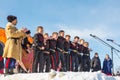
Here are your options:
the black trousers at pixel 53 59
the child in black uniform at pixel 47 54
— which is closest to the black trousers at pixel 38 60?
the child in black uniform at pixel 47 54

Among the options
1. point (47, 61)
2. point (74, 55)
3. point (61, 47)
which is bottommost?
point (47, 61)

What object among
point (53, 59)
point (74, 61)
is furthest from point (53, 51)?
point (74, 61)

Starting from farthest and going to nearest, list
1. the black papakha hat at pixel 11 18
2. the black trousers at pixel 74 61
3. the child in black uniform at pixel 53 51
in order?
the black trousers at pixel 74 61 < the child in black uniform at pixel 53 51 < the black papakha hat at pixel 11 18

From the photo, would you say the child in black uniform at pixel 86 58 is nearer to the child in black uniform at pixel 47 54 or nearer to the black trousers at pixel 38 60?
the child in black uniform at pixel 47 54

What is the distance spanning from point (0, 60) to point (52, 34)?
2059mm

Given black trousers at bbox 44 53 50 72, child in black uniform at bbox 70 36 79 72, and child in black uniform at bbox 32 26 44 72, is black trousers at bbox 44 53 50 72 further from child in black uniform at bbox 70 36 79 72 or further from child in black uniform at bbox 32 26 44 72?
child in black uniform at bbox 70 36 79 72

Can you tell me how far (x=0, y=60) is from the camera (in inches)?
496

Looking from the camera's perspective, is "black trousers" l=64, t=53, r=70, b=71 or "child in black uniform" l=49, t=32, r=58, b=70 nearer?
"child in black uniform" l=49, t=32, r=58, b=70

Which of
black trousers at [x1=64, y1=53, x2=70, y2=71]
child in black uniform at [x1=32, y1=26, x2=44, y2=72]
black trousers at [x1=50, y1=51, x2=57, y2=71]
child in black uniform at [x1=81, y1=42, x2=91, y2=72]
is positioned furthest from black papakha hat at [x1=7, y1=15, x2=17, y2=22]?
child in black uniform at [x1=81, y1=42, x2=91, y2=72]

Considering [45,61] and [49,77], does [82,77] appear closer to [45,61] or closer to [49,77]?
[49,77]

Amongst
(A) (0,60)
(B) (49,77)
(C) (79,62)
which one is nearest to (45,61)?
(A) (0,60)

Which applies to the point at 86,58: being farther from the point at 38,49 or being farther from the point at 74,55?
the point at 38,49

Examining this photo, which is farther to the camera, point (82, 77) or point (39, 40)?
point (39, 40)

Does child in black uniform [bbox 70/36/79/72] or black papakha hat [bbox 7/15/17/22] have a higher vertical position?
black papakha hat [bbox 7/15/17/22]
